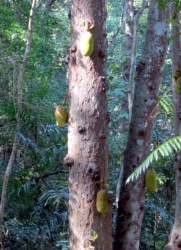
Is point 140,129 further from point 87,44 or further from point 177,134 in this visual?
point 87,44

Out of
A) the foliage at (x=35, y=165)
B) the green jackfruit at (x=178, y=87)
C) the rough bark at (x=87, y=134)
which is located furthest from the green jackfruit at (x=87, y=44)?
the foliage at (x=35, y=165)

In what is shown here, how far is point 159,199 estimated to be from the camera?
428 centimetres

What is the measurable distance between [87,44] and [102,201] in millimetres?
760

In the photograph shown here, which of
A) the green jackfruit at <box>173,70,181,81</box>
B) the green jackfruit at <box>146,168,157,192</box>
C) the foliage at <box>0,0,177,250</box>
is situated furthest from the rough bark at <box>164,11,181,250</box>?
the foliage at <box>0,0,177,250</box>

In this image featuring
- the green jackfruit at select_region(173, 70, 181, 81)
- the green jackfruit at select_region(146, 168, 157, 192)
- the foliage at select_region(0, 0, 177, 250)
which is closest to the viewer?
the green jackfruit at select_region(173, 70, 181, 81)

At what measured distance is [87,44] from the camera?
169 centimetres

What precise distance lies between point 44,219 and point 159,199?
5.59ft

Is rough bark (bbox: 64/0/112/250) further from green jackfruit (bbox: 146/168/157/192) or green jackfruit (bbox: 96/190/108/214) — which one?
green jackfruit (bbox: 146/168/157/192)

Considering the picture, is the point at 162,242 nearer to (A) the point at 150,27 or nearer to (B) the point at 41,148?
(B) the point at 41,148

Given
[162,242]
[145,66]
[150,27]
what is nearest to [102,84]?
[145,66]

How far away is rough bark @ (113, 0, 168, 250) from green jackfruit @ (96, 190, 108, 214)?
1.57ft

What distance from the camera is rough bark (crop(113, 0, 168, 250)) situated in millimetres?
2107

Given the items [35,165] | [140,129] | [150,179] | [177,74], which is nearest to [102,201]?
[150,179]

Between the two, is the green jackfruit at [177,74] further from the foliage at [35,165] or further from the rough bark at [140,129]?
the foliage at [35,165]
